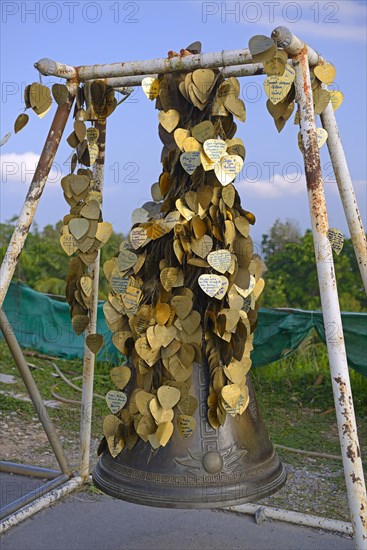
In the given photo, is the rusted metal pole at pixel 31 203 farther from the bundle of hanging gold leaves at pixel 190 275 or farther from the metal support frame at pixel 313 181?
the bundle of hanging gold leaves at pixel 190 275

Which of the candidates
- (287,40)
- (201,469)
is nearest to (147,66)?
(287,40)

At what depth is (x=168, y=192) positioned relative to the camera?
2367 mm

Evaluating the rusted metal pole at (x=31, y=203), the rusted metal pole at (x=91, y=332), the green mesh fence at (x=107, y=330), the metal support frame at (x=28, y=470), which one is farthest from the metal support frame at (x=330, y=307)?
the green mesh fence at (x=107, y=330)

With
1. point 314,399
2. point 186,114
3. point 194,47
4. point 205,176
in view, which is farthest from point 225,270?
point 314,399

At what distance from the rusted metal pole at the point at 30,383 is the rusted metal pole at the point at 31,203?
0.49m

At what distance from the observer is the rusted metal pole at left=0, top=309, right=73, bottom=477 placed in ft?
9.89

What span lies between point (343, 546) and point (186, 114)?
2.03 m

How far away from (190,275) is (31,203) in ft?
2.13

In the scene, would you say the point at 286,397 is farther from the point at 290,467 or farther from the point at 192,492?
the point at 192,492

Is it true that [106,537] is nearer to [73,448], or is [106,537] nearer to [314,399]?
[73,448]

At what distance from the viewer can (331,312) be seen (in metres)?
2.14

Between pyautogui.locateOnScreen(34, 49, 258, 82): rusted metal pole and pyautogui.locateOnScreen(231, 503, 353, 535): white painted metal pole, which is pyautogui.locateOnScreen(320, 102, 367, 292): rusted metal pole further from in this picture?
pyautogui.locateOnScreen(231, 503, 353, 535): white painted metal pole

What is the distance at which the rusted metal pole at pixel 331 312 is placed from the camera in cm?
211

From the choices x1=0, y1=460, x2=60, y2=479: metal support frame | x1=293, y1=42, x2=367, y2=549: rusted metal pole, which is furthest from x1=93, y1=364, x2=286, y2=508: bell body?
x1=0, y1=460, x2=60, y2=479: metal support frame
